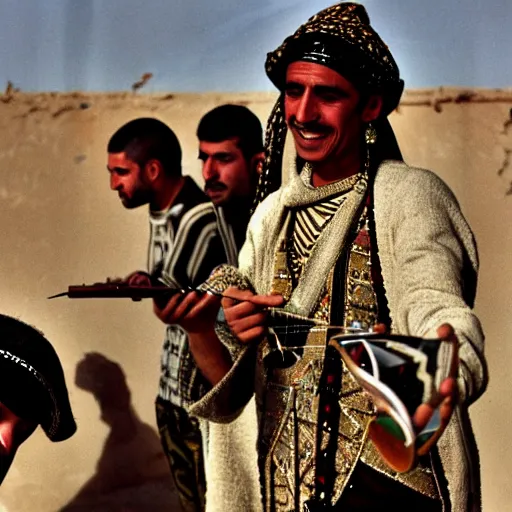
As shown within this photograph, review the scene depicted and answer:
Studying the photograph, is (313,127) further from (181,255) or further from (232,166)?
(181,255)

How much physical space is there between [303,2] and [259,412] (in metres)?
0.96

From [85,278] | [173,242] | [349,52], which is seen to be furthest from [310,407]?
[85,278]

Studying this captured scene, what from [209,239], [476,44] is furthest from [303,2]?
[209,239]

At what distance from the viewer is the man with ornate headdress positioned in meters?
1.95

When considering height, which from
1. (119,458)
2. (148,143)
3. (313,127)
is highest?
(148,143)

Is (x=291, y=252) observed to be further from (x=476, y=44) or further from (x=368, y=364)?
(x=476, y=44)

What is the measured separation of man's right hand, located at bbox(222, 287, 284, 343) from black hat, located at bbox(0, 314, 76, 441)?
15.9 inches

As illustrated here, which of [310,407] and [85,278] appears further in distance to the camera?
[85,278]

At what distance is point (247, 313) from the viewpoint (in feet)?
6.98

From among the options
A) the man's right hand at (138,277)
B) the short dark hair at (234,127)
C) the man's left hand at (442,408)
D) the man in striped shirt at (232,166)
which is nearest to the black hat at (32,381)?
the man's right hand at (138,277)

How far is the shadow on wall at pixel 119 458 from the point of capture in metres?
2.68

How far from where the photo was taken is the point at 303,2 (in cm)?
255

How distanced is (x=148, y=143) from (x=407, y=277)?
3.24 feet

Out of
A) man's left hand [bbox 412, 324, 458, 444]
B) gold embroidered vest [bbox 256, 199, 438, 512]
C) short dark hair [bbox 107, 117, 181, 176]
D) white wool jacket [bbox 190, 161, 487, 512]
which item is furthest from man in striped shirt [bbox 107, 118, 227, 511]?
man's left hand [bbox 412, 324, 458, 444]
